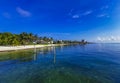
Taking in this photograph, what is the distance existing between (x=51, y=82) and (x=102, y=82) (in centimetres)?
646

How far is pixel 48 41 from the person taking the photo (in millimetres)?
151000

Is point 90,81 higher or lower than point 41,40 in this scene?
lower

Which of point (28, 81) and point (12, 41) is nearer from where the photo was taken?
point (28, 81)

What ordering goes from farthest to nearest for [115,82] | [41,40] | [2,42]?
[41,40] → [2,42] → [115,82]

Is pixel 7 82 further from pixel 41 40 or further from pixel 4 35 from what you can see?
pixel 41 40

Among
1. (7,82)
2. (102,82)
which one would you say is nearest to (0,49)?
(7,82)

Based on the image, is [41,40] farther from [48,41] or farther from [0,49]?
[0,49]

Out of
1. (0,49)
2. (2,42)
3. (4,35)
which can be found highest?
(4,35)

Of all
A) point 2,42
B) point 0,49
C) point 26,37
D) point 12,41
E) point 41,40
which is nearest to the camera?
point 0,49

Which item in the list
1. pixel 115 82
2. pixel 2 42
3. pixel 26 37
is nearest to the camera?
pixel 115 82

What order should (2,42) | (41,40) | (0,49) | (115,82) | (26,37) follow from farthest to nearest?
(41,40), (26,37), (2,42), (0,49), (115,82)

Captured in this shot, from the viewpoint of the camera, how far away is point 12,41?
62.3m

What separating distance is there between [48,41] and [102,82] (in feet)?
456

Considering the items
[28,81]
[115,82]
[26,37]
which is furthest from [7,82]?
[26,37]
